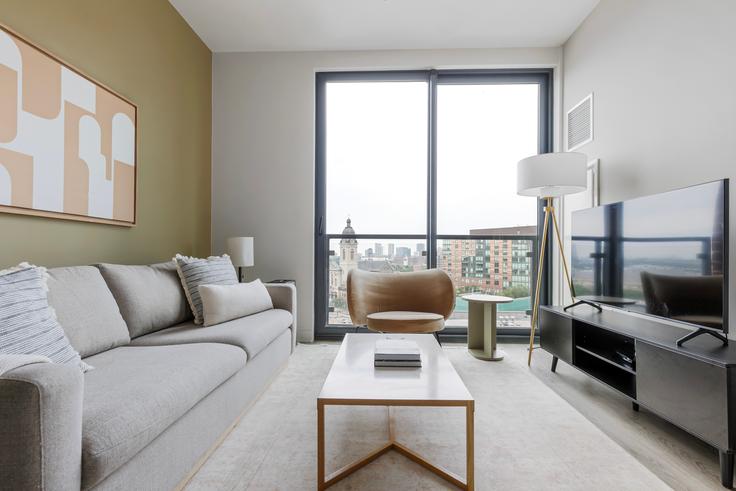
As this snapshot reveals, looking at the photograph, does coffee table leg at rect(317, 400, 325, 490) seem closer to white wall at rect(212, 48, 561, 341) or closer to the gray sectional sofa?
the gray sectional sofa

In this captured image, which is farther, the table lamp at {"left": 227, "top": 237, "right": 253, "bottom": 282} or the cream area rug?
the table lamp at {"left": 227, "top": 237, "right": 253, "bottom": 282}

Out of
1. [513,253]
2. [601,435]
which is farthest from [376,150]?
[601,435]

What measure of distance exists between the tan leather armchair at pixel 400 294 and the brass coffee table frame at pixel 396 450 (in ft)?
5.17

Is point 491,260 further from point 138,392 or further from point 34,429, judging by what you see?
point 34,429

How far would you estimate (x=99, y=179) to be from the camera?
233cm

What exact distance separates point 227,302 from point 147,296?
17.9 inches

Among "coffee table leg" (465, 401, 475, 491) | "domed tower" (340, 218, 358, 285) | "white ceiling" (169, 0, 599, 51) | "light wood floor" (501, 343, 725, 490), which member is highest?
"white ceiling" (169, 0, 599, 51)

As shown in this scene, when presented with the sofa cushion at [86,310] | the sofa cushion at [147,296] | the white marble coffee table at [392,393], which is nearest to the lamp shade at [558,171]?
the white marble coffee table at [392,393]

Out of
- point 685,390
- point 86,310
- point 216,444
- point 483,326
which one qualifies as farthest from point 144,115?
point 685,390

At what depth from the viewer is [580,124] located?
11.3 feet

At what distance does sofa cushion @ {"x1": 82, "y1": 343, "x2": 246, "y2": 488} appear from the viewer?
1.04 m

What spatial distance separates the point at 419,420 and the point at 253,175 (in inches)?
113

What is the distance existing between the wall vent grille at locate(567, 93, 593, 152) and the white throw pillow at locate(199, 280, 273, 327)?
3.04m

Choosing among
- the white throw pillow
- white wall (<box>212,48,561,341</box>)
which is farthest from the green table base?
the white throw pillow
